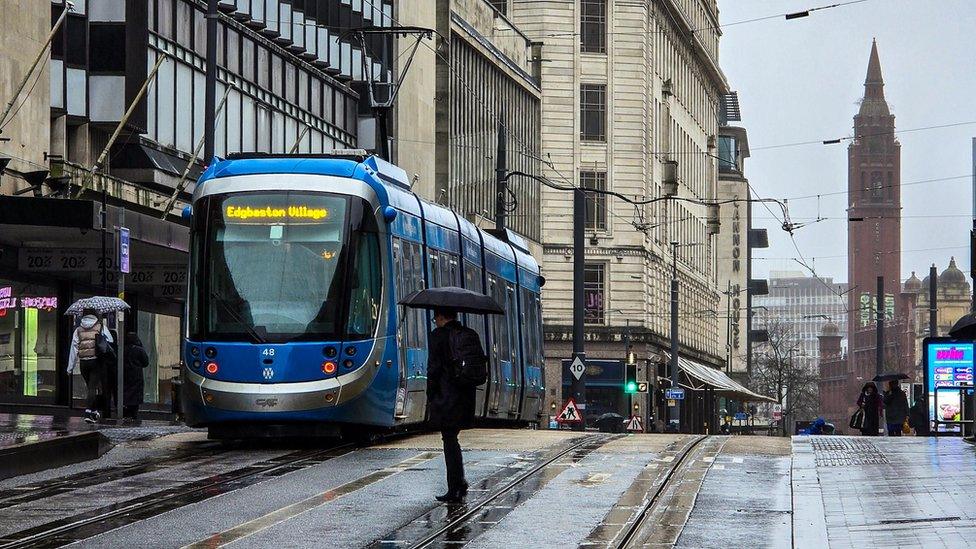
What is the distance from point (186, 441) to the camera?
926 inches

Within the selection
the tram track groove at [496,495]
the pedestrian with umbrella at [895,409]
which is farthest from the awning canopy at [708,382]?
the tram track groove at [496,495]

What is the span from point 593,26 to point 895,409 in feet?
173

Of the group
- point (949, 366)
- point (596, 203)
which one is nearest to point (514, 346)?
point (949, 366)

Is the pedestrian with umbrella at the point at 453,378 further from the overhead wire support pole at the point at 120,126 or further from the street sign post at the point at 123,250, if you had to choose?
the overhead wire support pole at the point at 120,126

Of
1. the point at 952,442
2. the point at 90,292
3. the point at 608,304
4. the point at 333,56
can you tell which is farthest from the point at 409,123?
the point at 952,442

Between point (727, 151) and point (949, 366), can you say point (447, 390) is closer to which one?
point (949, 366)

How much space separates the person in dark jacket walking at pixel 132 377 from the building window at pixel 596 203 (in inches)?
2219

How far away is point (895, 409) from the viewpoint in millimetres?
39625

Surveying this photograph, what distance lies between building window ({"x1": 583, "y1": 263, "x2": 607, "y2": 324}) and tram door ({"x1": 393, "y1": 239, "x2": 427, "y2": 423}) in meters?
62.7

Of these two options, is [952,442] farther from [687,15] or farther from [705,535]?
[687,15]

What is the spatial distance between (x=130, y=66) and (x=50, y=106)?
9.16ft

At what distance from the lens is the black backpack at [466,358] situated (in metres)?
16.3

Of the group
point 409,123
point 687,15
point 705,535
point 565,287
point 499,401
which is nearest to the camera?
point 705,535

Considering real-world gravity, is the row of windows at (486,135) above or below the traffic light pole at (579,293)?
above
